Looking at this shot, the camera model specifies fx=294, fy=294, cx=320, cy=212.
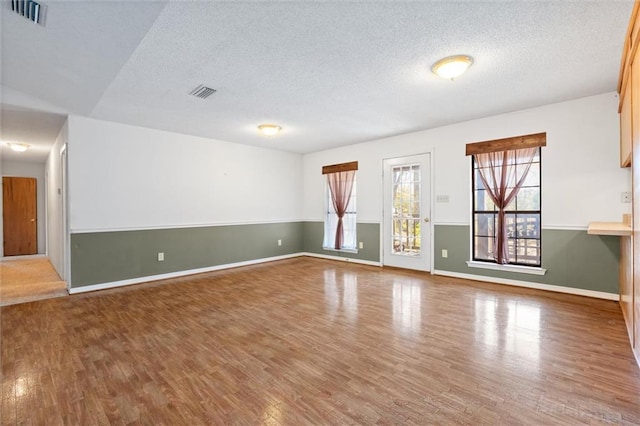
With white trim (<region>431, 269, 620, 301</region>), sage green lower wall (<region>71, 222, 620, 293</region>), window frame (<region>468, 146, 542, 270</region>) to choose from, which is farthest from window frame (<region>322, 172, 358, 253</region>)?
window frame (<region>468, 146, 542, 270</region>)

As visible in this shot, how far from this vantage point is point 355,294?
405 cm

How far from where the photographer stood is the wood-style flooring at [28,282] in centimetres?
408

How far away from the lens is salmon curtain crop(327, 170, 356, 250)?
6516 mm

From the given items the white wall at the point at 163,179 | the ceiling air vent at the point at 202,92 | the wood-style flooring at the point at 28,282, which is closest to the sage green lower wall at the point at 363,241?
the white wall at the point at 163,179

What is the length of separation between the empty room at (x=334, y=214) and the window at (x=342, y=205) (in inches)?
3.3

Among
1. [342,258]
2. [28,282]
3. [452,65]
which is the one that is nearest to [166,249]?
[28,282]

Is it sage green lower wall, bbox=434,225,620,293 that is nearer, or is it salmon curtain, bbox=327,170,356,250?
sage green lower wall, bbox=434,225,620,293

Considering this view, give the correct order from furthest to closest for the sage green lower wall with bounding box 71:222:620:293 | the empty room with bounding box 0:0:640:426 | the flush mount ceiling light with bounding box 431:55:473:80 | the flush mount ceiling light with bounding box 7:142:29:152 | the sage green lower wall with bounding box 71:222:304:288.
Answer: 1. the flush mount ceiling light with bounding box 7:142:29:152
2. the sage green lower wall with bounding box 71:222:304:288
3. the sage green lower wall with bounding box 71:222:620:293
4. the flush mount ceiling light with bounding box 431:55:473:80
5. the empty room with bounding box 0:0:640:426

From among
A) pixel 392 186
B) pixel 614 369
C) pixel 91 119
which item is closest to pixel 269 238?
pixel 392 186

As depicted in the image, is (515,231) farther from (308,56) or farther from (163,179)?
(163,179)

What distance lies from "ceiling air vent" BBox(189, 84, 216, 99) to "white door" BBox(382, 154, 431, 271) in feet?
11.6

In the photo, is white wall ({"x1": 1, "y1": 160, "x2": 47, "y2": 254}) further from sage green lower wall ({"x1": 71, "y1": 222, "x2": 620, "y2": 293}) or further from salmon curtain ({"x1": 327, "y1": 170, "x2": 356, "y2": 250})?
salmon curtain ({"x1": 327, "y1": 170, "x2": 356, "y2": 250})

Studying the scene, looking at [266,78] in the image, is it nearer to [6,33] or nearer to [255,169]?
[6,33]

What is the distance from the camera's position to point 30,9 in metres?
2.09
